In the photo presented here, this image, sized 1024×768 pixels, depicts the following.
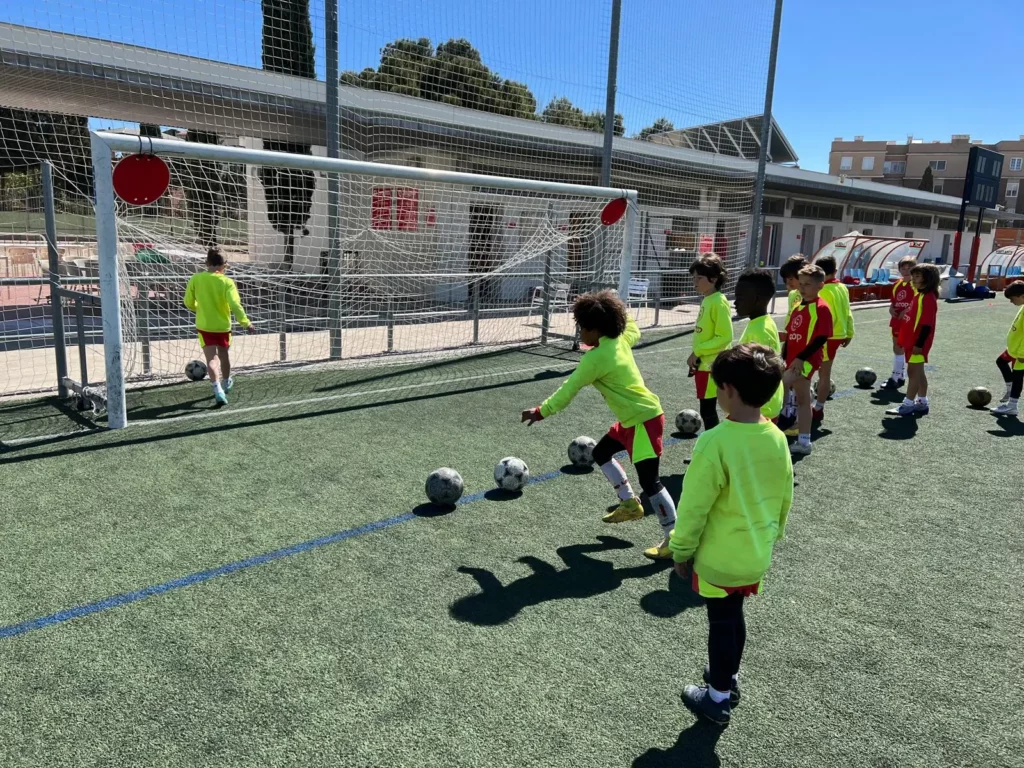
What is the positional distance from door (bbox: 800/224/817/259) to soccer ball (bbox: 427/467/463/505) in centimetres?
3189

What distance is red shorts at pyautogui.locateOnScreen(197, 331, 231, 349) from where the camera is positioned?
7.47m

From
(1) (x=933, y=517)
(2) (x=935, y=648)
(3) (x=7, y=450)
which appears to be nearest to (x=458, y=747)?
(2) (x=935, y=648)

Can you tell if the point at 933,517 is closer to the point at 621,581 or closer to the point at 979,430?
the point at 621,581

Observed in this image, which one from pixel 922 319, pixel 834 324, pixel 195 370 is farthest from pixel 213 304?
pixel 922 319

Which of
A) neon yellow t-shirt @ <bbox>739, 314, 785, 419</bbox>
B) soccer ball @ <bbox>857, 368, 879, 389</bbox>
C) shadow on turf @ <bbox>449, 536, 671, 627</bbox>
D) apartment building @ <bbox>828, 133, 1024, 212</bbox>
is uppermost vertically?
apartment building @ <bbox>828, 133, 1024, 212</bbox>

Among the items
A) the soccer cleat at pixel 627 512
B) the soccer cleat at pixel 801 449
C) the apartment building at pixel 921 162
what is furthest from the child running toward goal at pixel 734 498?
the apartment building at pixel 921 162

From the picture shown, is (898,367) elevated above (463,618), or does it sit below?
above

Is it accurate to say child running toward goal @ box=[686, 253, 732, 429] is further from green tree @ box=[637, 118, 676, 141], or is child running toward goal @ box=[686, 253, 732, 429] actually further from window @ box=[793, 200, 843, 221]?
window @ box=[793, 200, 843, 221]

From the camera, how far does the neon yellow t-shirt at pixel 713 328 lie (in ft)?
17.9

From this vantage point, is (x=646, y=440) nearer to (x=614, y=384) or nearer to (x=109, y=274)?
(x=614, y=384)

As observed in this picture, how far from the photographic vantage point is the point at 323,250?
9648 millimetres

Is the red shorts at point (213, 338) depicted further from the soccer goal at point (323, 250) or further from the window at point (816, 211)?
the window at point (816, 211)

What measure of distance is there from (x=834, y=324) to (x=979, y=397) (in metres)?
2.46

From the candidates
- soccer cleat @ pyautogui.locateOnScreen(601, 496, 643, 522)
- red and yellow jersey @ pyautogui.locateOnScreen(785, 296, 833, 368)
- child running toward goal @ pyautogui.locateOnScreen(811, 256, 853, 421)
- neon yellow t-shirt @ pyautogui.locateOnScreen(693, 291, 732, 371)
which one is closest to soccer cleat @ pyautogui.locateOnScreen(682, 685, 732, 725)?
soccer cleat @ pyautogui.locateOnScreen(601, 496, 643, 522)
